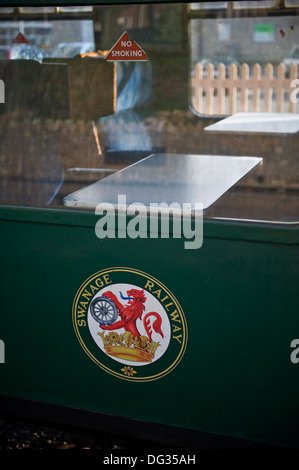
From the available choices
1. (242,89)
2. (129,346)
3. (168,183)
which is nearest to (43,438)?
(129,346)

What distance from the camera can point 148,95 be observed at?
307cm

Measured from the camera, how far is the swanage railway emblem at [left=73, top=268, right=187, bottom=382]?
2.08 m

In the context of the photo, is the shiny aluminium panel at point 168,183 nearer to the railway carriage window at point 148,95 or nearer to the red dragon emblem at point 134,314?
the railway carriage window at point 148,95

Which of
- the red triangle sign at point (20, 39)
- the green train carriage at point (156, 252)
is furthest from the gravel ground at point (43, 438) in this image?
the red triangle sign at point (20, 39)

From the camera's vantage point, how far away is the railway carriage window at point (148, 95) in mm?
2141

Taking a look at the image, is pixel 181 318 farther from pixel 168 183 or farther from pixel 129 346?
pixel 168 183

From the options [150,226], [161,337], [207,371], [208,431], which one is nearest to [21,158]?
[150,226]

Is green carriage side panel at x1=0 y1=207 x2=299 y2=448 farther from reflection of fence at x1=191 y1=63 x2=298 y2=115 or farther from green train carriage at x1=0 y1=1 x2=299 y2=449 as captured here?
reflection of fence at x1=191 y1=63 x2=298 y2=115

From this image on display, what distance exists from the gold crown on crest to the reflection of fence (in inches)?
44.7

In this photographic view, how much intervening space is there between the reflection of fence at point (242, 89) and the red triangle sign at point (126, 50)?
536 mm

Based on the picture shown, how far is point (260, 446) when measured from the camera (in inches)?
83.2

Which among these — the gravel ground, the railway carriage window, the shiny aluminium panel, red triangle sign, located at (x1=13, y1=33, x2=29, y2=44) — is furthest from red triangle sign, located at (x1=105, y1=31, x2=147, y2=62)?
the gravel ground

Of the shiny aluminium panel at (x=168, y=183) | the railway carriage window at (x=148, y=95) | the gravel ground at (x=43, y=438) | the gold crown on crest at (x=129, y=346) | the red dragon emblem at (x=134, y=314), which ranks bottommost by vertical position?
the gravel ground at (x=43, y=438)
